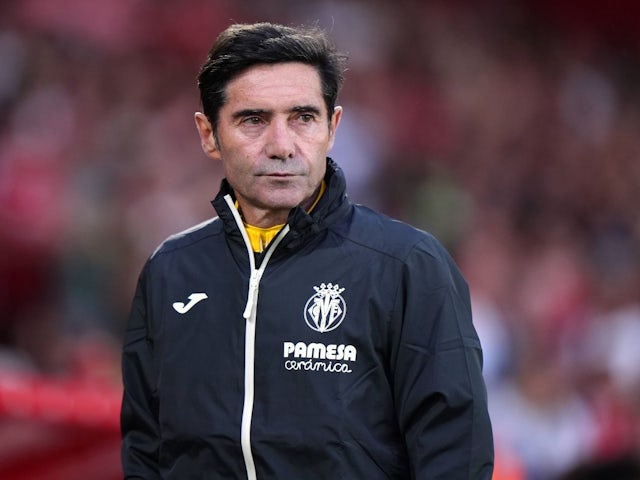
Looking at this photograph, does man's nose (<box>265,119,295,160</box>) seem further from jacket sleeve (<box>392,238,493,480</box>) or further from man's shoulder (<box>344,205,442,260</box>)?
jacket sleeve (<box>392,238,493,480</box>)

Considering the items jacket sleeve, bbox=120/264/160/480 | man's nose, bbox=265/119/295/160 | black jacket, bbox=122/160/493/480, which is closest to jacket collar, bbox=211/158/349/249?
black jacket, bbox=122/160/493/480

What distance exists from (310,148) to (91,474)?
2.40 meters

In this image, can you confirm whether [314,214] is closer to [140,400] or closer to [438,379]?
[438,379]

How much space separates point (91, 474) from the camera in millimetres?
4715

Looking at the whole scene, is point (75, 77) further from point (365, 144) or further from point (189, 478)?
point (189, 478)

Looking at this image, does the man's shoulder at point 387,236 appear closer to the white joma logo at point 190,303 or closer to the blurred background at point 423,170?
the white joma logo at point 190,303

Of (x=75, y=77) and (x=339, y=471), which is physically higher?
(x=75, y=77)

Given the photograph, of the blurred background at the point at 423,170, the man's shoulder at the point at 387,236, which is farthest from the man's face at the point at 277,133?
the blurred background at the point at 423,170

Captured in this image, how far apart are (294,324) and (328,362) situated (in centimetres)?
10

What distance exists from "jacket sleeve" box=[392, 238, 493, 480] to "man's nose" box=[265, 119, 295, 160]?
12.5 inches

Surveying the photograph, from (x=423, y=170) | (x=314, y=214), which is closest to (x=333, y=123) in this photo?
(x=314, y=214)

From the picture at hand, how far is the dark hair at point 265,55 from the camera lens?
2664mm

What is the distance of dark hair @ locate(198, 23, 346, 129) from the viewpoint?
266cm

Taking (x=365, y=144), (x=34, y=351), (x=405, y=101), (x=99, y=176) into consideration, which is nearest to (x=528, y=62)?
(x=405, y=101)
